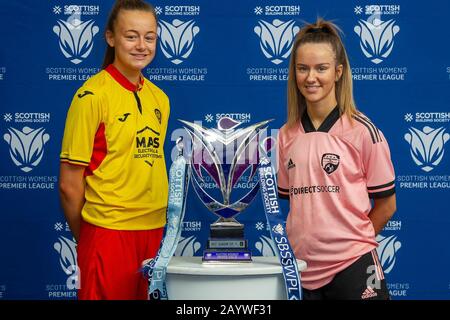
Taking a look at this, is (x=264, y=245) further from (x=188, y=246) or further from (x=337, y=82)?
(x=337, y=82)

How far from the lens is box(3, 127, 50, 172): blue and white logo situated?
3.44 metres

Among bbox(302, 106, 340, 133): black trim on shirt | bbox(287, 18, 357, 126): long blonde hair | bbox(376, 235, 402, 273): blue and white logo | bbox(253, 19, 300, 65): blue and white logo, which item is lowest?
bbox(376, 235, 402, 273): blue and white logo

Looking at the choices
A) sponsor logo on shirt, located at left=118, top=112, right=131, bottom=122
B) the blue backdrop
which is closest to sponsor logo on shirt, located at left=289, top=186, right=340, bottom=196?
sponsor logo on shirt, located at left=118, top=112, right=131, bottom=122

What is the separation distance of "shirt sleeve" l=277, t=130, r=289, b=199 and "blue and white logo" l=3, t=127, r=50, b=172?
4.63 ft

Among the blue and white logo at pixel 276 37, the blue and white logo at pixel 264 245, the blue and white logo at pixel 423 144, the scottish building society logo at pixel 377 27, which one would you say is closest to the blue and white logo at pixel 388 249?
the blue and white logo at pixel 423 144

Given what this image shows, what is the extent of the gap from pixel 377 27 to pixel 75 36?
1.47 meters

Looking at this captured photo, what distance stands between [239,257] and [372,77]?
1.58m

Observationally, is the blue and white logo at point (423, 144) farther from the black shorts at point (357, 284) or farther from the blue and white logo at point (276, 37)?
the black shorts at point (357, 284)

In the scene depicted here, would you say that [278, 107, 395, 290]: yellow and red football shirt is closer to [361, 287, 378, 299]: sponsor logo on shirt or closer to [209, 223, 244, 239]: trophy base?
[361, 287, 378, 299]: sponsor logo on shirt

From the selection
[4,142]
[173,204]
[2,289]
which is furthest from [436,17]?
[2,289]

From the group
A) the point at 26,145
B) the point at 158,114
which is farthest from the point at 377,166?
the point at 26,145

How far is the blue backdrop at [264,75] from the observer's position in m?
3.34

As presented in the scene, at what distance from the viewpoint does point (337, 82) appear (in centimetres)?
245
